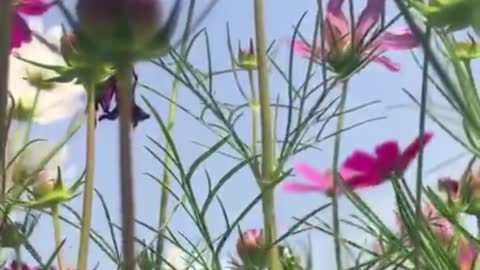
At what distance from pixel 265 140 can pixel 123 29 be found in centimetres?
25

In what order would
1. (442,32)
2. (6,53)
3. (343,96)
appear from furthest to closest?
1. (343,96)
2. (442,32)
3. (6,53)

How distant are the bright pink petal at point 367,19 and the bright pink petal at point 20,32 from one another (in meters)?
0.16

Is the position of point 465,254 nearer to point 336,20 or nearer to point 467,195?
point 467,195

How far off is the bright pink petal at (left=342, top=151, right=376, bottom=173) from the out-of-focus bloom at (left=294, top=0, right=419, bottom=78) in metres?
0.05

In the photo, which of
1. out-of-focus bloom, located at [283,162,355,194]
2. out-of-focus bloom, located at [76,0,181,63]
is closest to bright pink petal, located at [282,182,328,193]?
out-of-focus bloom, located at [283,162,355,194]

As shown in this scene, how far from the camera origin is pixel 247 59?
2.37 feet

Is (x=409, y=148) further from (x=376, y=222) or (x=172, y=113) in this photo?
(x=172, y=113)

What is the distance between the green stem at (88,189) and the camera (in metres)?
0.48

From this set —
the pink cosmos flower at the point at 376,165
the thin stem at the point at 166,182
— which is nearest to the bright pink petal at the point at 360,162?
the pink cosmos flower at the point at 376,165

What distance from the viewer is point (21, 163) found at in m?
0.66

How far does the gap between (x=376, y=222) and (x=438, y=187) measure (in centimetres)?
9

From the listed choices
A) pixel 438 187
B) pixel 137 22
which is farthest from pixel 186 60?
pixel 137 22

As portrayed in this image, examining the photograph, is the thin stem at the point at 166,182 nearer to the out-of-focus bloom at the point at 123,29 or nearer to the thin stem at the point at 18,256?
the thin stem at the point at 18,256

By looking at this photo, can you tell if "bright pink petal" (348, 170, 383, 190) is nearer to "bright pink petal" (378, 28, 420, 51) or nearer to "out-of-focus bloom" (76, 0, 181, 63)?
"bright pink petal" (378, 28, 420, 51)
